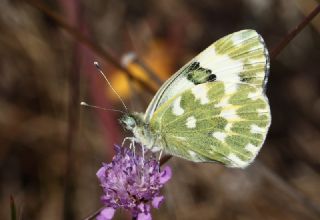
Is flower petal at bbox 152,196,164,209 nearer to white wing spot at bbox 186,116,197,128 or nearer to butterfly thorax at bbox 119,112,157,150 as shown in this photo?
butterfly thorax at bbox 119,112,157,150

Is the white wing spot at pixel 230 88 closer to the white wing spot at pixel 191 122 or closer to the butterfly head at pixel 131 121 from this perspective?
the white wing spot at pixel 191 122

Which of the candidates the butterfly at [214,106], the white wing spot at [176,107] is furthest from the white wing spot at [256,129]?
the white wing spot at [176,107]

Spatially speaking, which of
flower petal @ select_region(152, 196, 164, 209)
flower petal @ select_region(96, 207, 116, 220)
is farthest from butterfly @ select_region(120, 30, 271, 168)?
flower petal @ select_region(96, 207, 116, 220)

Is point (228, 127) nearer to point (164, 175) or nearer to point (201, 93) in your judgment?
point (201, 93)

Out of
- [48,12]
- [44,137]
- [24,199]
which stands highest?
[48,12]

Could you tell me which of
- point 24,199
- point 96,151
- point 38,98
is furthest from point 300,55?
point 24,199

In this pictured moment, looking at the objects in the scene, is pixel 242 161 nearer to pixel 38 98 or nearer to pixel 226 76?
pixel 226 76

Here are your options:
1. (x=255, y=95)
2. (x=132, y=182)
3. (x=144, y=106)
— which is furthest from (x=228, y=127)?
(x=144, y=106)
